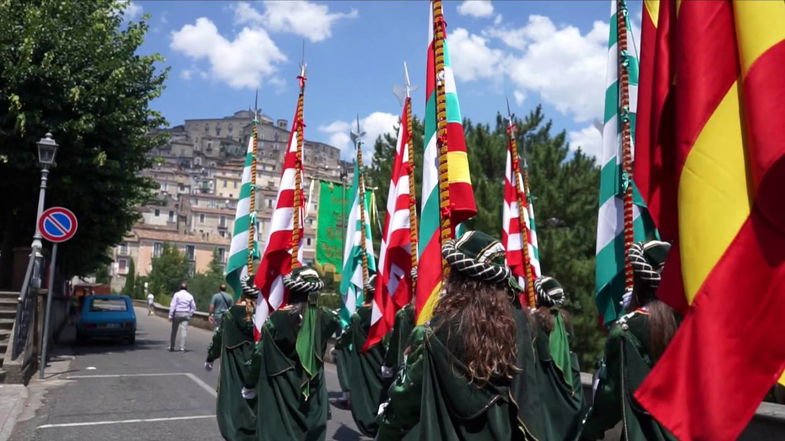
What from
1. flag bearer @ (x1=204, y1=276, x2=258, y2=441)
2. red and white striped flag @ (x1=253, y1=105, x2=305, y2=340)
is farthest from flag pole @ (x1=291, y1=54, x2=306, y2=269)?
flag bearer @ (x1=204, y1=276, x2=258, y2=441)

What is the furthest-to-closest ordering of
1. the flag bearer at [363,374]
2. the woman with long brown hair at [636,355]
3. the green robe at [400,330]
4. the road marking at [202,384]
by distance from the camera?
the road marking at [202,384] < the flag bearer at [363,374] < the green robe at [400,330] < the woman with long brown hair at [636,355]

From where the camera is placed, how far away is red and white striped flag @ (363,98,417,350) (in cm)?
706

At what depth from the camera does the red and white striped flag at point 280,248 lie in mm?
6324

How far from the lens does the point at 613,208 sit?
581 cm

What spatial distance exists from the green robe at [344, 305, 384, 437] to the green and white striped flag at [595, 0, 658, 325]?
3.86 meters

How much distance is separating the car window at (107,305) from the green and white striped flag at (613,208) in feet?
60.8

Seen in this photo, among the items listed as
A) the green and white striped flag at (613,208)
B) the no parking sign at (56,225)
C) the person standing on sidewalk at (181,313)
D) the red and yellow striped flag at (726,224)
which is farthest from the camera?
the person standing on sidewalk at (181,313)

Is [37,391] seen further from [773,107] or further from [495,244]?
[773,107]

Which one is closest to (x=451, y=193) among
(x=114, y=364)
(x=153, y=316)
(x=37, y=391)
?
(x=37, y=391)

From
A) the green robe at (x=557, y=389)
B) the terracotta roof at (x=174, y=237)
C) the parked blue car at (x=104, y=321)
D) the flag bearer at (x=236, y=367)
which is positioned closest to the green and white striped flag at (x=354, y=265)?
the flag bearer at (x=236, y=367)

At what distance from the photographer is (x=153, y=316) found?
42.4m

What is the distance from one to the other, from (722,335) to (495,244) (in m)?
1.21

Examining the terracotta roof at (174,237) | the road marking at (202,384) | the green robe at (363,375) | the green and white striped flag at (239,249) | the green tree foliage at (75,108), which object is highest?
the terracotta roof at (174,237)

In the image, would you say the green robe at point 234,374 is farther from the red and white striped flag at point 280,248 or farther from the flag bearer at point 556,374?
the flag bearer at point 556,374
